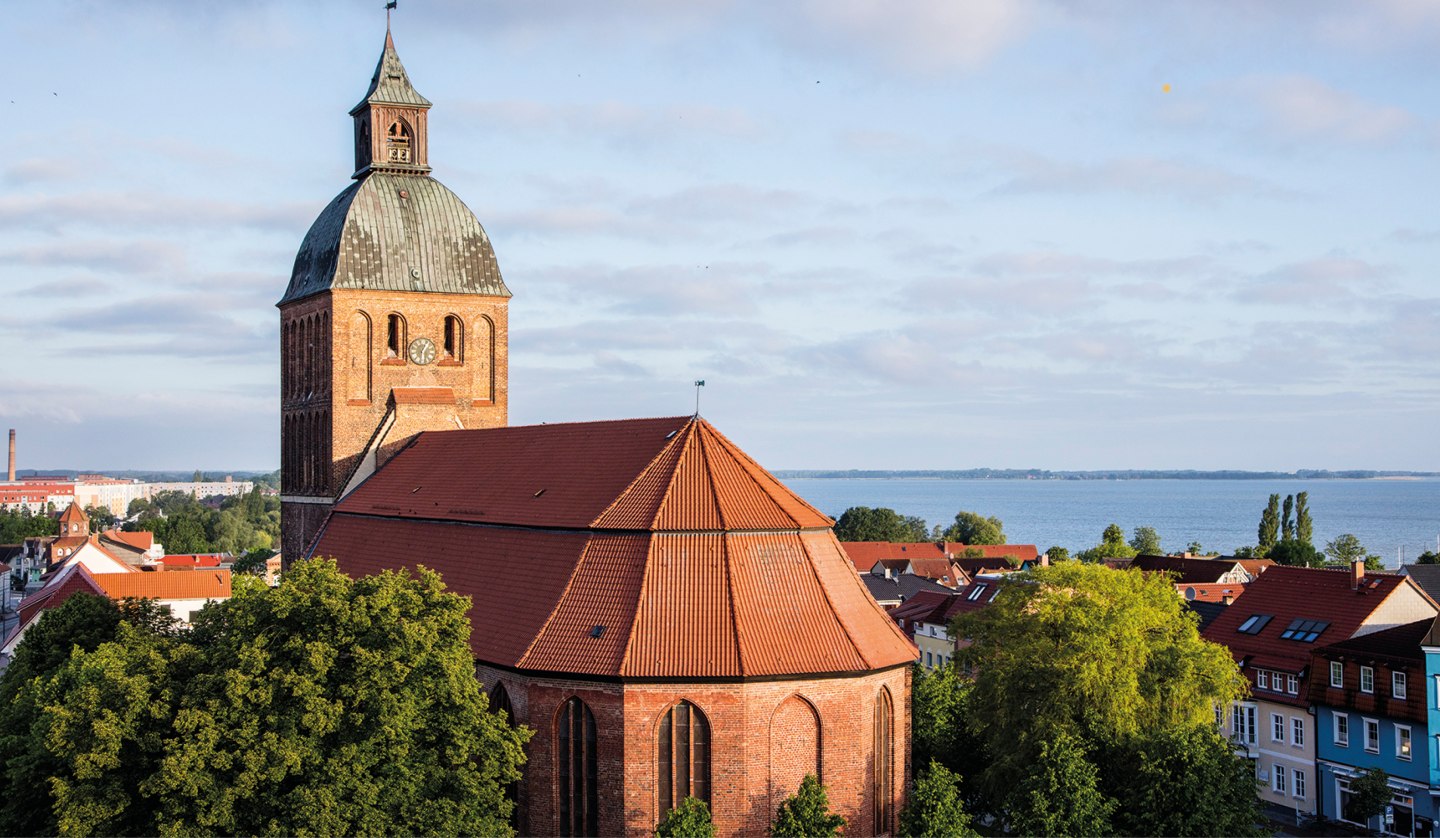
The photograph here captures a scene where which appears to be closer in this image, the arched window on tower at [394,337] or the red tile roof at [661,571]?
the red tile roof at [661,571]

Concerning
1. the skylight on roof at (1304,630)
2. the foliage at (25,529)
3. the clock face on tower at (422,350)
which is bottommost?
the skylight on roof at (1304,630)

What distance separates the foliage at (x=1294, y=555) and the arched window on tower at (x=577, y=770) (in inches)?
3408

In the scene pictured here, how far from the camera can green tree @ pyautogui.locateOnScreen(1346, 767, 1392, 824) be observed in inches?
1783

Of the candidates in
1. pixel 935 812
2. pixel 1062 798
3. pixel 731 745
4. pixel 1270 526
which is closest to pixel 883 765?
pixel 935 812

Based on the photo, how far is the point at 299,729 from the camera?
96.6 ft

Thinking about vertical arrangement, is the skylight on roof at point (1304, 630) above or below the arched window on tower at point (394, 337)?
below

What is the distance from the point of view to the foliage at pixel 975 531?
17362cm

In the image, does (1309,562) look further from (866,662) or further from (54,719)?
(54,719)

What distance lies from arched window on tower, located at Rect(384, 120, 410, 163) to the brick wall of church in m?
26.7

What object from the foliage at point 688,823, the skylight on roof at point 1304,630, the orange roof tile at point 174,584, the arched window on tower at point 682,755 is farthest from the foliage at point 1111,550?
the foliage at point 688,823

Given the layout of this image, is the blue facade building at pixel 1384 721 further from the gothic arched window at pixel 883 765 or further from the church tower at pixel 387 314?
the church tower at pixel 387 314

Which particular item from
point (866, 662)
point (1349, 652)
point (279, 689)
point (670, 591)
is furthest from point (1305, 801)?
point (279, 689)

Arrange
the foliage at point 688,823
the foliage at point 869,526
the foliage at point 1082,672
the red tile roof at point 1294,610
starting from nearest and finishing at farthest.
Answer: the foliage at point 688,823 < the foliage at point 1082,672 < the red tile roof at point 1294,610 < the foliage at point 869,526

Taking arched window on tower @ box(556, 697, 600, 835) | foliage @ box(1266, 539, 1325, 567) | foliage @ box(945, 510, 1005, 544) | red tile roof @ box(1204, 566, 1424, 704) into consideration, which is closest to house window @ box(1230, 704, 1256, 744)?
red tile roof @ box(1204, 566, 1424, 704)
